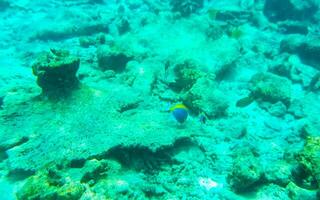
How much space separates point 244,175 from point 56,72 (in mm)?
3953

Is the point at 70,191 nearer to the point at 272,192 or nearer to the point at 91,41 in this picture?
the point at 272,192

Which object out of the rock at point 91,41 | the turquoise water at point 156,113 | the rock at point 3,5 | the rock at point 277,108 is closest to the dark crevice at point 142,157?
the turquoise water at point 156,113

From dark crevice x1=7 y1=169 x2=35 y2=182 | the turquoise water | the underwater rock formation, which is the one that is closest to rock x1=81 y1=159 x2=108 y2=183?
the turquoise water

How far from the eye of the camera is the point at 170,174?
5031mm

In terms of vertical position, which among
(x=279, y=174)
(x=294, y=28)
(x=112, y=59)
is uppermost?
(x=112, y=59)

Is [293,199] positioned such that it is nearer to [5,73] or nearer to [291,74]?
[291,74]

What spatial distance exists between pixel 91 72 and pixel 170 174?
4.16m

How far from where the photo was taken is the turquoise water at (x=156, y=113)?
4773mm

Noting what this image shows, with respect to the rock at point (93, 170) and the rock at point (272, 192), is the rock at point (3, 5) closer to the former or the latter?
the rock at point (93, 170)

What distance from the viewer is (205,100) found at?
697 centimetres

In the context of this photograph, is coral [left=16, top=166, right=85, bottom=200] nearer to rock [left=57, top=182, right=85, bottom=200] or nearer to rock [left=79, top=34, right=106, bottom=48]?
rock [left=57, top=182, right=85, bottom=200]

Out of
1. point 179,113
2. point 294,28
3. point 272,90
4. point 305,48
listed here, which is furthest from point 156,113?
point 294,28

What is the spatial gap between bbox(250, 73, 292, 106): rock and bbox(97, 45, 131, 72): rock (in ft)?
12.1

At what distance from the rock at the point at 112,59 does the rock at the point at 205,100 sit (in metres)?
2.35
